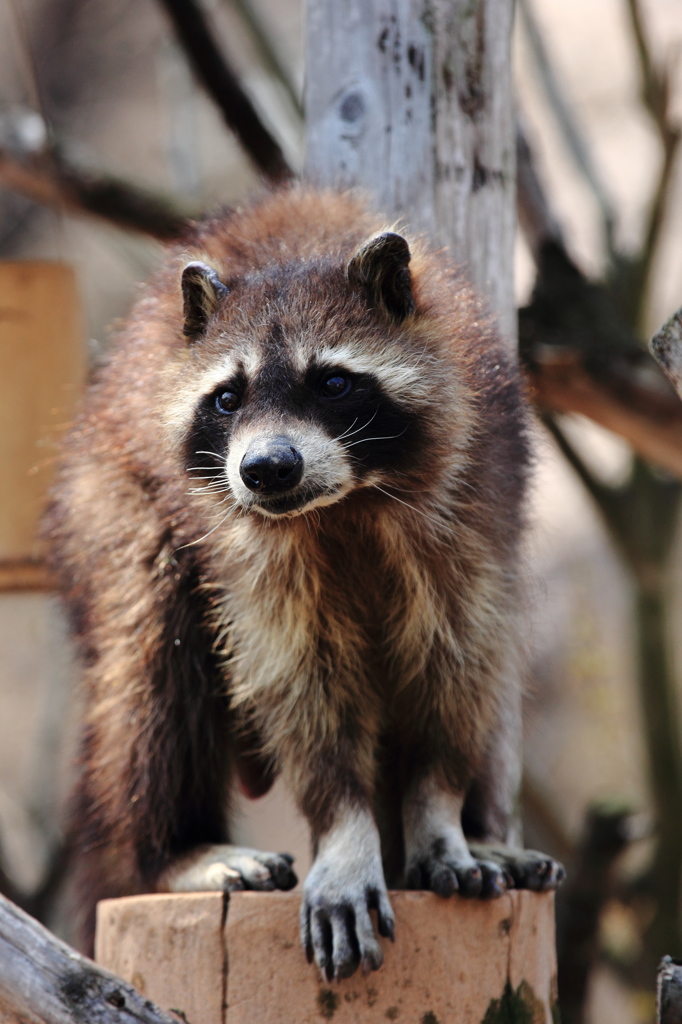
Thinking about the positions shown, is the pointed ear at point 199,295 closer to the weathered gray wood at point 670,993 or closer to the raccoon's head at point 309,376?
the raccoon's head at point 309,376

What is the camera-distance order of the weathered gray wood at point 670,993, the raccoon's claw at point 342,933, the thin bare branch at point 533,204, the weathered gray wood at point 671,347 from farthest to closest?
1. the thin bare branch at point 533,204
2. the raccoon's claw at point 342,933
3. the weathered gray wood at point 671,347
4. the weathered gray wood at point 670,993

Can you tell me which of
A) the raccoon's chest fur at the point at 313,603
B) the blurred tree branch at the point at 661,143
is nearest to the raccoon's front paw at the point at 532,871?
the raccoon's chest fur at the point at 313,603

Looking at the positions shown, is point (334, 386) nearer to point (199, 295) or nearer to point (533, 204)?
point (199, 295)

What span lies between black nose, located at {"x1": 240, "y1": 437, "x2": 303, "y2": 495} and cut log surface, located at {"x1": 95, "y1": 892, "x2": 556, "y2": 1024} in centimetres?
89

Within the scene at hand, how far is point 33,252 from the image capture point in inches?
405

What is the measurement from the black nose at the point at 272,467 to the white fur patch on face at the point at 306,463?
0.08 ft

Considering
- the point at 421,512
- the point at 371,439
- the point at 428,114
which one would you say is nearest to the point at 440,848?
the point at 421,512

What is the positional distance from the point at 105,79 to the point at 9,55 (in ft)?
3.07

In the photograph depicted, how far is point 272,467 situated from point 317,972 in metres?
1.05

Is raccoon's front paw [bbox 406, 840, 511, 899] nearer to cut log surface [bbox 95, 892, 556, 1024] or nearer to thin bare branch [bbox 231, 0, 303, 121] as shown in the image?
cut log surface [bbox 95, 892, 556, 1024]

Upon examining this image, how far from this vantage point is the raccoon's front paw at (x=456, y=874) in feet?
8.26

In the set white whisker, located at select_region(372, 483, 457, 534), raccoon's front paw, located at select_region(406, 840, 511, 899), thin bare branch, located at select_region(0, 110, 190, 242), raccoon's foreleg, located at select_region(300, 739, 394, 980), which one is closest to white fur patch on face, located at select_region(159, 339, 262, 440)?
white whisker, located at select_region(372, 483, 457, 534)

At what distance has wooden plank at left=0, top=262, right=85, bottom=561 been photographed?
155 inches

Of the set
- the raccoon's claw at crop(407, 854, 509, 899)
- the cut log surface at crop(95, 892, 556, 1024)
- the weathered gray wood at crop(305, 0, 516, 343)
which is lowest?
the cut log surface at crop(95, 892, 556, 1024)
